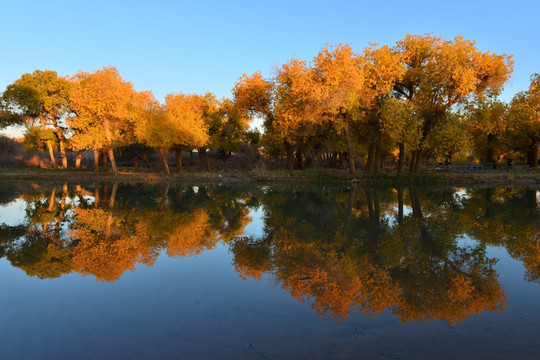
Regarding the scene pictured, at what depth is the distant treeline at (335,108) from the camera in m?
29.6

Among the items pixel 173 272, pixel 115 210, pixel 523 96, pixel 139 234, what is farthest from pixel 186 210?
pixel 523 96

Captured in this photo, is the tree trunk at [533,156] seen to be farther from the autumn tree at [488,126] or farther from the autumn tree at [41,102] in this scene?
the autumn tree at [41,102]

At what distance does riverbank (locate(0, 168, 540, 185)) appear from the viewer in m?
34.2

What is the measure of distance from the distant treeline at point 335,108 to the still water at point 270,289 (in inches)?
724

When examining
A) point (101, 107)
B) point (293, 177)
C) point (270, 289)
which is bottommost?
point (270, 289)

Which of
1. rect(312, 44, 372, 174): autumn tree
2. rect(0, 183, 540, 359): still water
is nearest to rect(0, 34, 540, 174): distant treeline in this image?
rect(312, 44, 372, 174): autumn tree

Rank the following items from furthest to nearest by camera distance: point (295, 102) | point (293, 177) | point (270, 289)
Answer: point (293, 177)
point (295, 102)
point (270, 289)

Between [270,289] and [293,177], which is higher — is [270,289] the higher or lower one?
the lower one

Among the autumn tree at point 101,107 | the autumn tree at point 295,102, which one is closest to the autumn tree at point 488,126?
the autumn tree at point 295,102

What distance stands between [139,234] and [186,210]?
5373 mm

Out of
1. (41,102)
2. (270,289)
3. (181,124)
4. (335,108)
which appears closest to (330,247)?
(270,289)

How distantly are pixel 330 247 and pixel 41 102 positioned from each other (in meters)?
48.3

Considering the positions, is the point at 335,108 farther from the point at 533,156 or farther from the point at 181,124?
the point at 533,156

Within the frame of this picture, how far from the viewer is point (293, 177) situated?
36.2 m
